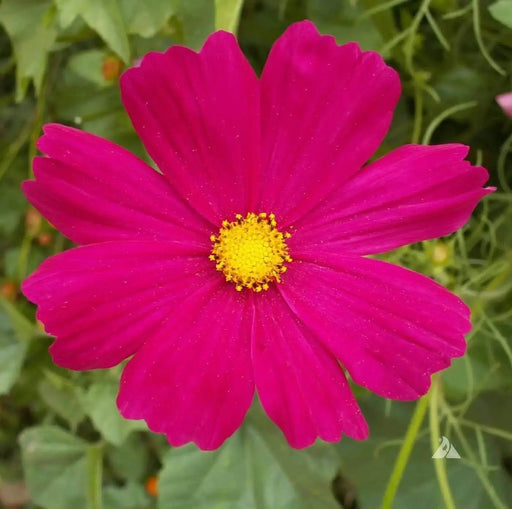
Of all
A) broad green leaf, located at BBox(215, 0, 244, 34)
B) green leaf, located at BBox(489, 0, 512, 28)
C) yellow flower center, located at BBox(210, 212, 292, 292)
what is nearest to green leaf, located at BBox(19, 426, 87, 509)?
yellow flower center, located at BBox(210, 212, 292, 292)

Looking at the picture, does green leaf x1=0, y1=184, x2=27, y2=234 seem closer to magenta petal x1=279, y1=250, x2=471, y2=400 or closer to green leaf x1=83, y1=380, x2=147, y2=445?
green leaf x1=83, y1=380, x2=147, y2=445

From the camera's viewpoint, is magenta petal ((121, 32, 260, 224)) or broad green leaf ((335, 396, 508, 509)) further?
broad green leaf ((335, 396, 508, 509))

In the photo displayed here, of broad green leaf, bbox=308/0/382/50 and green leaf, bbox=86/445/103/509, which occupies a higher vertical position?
broad green leaf, bbox=308/0/382/50

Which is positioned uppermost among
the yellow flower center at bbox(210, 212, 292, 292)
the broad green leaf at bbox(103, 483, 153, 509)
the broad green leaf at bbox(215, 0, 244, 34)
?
the broad green leaf at bbox(215, 0, 244, 34)

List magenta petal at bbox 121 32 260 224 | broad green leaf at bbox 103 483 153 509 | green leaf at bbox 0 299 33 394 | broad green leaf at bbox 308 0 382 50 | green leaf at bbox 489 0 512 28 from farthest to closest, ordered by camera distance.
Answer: broad green leaf at bbox 103 483 153 509, green leaf at bbox 0 299 33 394, broad green leaf at bbox 308 0 382 50, green leaf at bbox 489 0 512 28, magenta petal at bbox 121 32 260 224

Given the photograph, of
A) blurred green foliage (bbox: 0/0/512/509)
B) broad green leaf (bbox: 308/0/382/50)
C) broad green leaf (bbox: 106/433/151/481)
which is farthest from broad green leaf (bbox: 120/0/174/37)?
broad green leaf (bbox: 106/433/151/481)

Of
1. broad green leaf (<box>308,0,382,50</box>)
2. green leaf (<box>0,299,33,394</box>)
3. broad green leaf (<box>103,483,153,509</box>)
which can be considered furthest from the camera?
broad green leaf (<box>103,483,153,509</box>)

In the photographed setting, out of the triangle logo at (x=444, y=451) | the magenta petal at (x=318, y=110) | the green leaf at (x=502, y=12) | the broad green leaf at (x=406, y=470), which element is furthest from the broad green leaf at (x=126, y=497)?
the green leaf at (x=502, y=12)

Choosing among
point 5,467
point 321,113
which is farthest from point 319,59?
point 5,467
